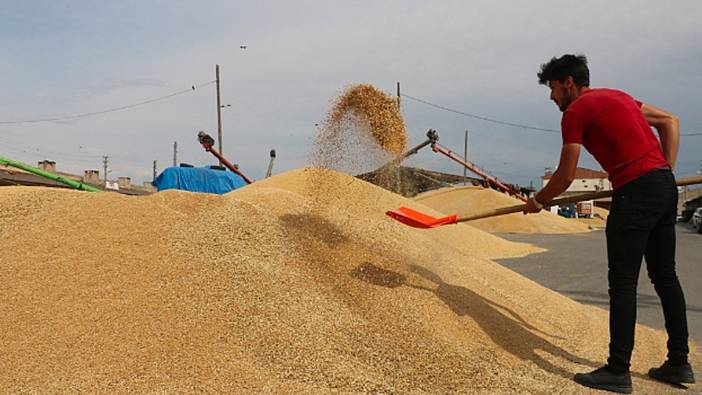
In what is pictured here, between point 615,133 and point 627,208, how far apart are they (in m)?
0.35

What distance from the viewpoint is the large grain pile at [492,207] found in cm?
1777

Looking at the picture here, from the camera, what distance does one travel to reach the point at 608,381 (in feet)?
7.94

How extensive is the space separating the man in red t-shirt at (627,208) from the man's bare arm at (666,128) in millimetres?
89

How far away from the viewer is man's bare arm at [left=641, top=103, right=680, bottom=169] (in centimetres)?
272

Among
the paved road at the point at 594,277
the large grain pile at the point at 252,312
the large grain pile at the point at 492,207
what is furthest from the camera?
the large grain pile at the point at 492,207

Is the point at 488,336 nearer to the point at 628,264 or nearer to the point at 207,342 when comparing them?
the point at 628,264

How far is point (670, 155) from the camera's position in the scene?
2.70 meters

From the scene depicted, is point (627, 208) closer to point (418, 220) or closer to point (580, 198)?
point (580, 198)

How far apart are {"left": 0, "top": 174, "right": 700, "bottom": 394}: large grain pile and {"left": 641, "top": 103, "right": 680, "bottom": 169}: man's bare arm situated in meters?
1.12

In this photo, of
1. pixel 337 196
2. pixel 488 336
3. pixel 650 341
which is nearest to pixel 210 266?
pixel 488 336

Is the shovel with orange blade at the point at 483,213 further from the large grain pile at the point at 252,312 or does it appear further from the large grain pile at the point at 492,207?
the large grain pile at the point at 492,207

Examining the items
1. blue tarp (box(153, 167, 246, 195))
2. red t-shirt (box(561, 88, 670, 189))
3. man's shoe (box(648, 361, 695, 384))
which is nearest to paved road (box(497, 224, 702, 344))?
man's shoe (box(648, 361, 695, 384))

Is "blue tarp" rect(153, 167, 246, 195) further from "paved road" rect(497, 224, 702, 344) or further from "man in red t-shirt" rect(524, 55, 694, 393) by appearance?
"man in red t-shirt" rect(524, 55, 694, 393)

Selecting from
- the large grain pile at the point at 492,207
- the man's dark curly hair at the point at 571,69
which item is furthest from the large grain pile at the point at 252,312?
the large grain pile at the point at 492,207
